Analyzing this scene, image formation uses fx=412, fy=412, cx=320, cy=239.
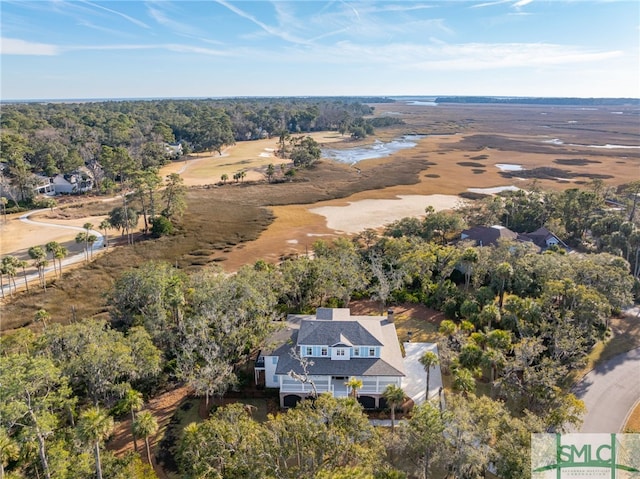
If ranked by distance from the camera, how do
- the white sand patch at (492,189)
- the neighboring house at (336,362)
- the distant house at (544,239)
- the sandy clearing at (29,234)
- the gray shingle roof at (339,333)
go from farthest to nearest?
the white sand patch at (492,189) < the sandy clearing at (29,234) < the distant house at (544,239) < the gray shingle roof at (339,333) < the neighboring house at (336,362)

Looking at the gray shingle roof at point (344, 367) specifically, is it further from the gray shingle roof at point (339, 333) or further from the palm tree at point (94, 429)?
the palm tree at point (94, 429)

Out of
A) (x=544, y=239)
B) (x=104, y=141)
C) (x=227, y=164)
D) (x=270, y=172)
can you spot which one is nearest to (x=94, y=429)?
(x=544, y=239)

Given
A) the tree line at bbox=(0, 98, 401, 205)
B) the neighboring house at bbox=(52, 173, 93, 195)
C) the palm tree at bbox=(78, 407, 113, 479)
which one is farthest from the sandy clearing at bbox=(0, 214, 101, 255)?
the palm tree at bbox=(78, 407, 113, 479)

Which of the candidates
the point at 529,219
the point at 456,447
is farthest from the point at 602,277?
the point at 529,219

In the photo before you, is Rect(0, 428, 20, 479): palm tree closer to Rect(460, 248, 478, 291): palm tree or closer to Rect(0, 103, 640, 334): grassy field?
Rect(0, 103, 640, 334): grassy field

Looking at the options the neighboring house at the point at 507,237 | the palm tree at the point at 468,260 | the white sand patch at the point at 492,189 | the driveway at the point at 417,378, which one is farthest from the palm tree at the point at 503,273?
the white sand patch at the point at 492,189

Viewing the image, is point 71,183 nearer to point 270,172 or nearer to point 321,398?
point 270,172
